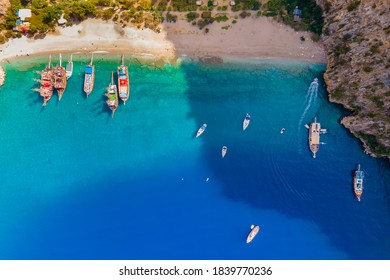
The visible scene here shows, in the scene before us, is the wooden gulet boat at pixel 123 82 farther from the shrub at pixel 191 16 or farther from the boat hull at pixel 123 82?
the shrub at pixel 191 16

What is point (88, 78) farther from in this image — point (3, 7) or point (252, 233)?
point (252, 233)

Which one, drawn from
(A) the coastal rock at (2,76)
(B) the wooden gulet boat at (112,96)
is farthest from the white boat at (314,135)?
(A) the coastal rock at (2,76)

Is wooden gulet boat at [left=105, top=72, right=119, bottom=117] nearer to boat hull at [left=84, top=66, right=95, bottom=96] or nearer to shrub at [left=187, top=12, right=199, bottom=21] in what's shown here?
boat hull at [left=84, top=66, right=95, bottom=96]

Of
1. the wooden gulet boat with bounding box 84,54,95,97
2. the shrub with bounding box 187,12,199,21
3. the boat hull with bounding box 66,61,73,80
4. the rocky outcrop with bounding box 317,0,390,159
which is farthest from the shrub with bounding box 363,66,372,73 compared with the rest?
the boat hull with bounding box 66,61,73,80

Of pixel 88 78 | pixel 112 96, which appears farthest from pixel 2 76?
pixel 112 96

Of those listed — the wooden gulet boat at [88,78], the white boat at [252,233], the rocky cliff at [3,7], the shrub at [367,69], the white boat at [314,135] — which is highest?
the rocky cliff at [3,7]

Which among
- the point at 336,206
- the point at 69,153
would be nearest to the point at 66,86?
the point at 69,153
